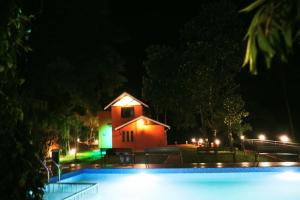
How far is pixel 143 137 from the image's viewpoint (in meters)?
29.6

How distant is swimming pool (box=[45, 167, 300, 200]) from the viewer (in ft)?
41.4

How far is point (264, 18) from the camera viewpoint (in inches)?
76.2

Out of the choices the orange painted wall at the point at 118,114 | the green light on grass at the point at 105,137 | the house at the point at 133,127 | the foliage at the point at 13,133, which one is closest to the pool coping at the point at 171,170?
the foliage at the point at 13,133

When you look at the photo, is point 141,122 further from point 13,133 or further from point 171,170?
point 13,133

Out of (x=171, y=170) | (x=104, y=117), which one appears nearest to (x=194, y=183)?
(x=171, y=170)

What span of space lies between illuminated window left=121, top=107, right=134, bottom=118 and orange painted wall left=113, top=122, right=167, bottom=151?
6.69 ft

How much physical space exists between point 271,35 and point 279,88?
31625 millimetres

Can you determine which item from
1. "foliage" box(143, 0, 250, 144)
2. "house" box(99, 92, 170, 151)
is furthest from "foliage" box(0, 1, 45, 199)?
"house" box(99, 92, 170, 151)

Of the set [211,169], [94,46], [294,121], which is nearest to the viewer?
[211,169]

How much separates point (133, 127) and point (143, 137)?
1.13 m

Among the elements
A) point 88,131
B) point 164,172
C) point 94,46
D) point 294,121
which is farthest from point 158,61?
point 164,172

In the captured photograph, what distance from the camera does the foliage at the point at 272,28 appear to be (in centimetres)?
191

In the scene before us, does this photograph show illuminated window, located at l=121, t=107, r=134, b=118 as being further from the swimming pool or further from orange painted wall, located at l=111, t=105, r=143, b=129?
the swimming pool

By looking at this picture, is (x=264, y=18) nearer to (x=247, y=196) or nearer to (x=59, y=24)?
(x=247, y=196)
